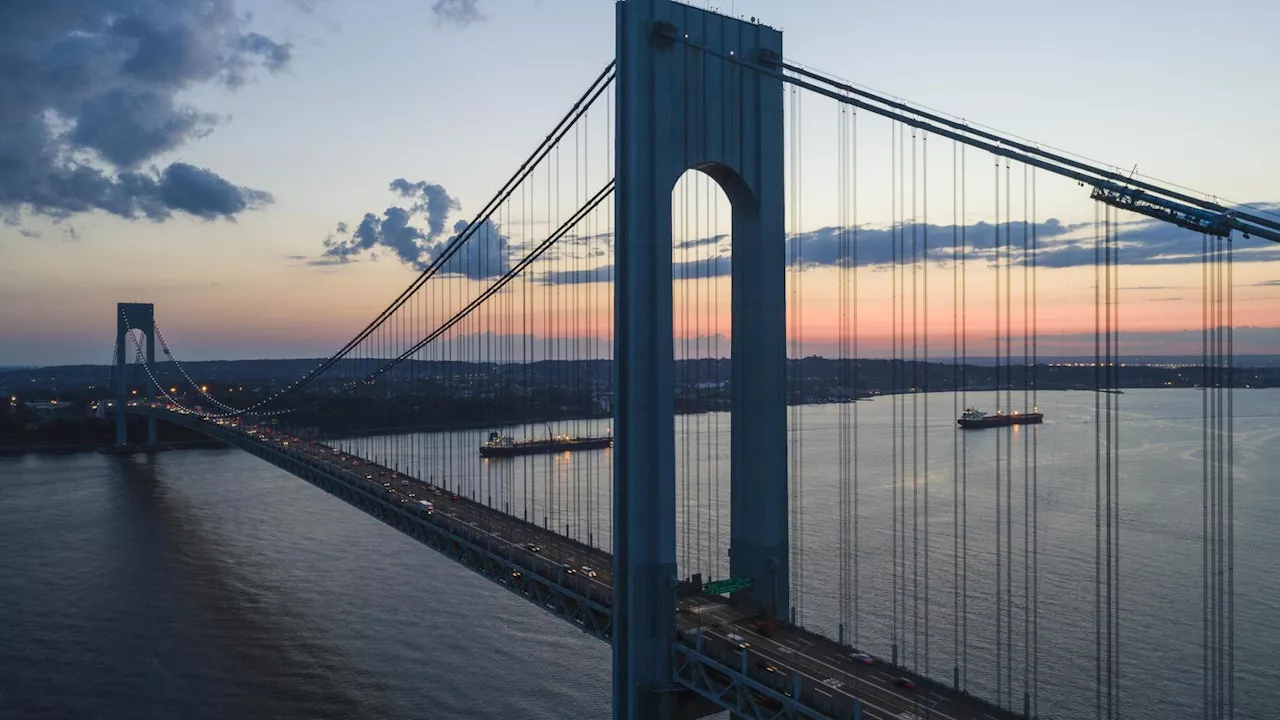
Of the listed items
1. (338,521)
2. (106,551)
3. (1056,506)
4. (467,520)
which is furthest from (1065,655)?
(106,551)

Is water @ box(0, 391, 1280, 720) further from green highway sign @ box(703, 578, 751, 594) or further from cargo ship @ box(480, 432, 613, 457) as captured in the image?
cargo ship @ box(480, 432, 613, 457)

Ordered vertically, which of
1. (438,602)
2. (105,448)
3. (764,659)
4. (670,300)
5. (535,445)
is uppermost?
(670,300)

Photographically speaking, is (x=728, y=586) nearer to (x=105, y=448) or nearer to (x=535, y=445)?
(x=535, y=445)

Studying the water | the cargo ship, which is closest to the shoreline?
the water

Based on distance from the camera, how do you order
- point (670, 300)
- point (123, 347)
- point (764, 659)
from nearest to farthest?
1. point (764, 659)
2. point (670, 300)
3. point (123, 347)

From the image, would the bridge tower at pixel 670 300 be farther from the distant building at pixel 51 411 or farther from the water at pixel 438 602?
the distant building at pixel 51 411

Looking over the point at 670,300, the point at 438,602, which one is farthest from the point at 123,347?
the point at 670,300

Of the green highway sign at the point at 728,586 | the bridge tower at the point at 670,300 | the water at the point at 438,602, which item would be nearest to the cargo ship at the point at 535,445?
the water at the point at 438,602
